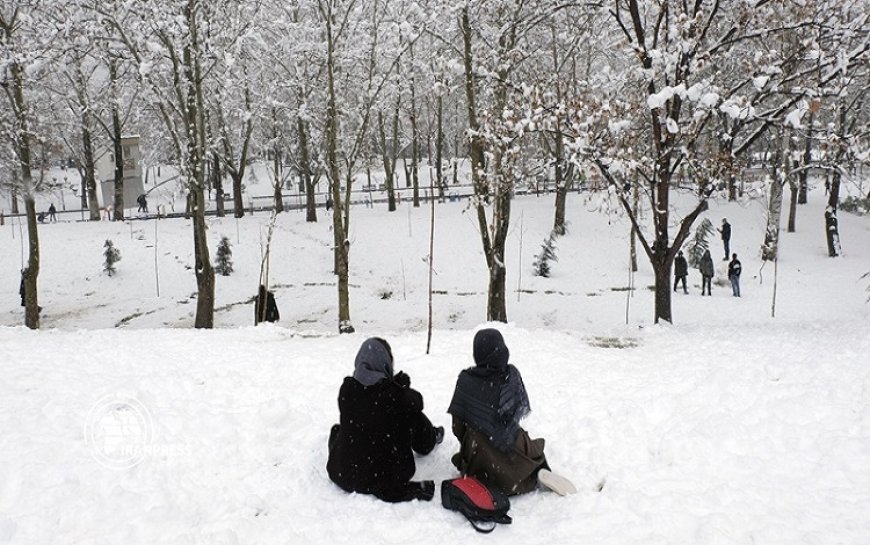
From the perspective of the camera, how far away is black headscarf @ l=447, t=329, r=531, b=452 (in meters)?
4.67

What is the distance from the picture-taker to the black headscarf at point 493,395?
467 cm

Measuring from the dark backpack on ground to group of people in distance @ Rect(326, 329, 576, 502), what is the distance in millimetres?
208

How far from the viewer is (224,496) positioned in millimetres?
4633

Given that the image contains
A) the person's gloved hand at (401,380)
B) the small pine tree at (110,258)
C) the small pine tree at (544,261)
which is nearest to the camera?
the person's gloved hand at (401,380)

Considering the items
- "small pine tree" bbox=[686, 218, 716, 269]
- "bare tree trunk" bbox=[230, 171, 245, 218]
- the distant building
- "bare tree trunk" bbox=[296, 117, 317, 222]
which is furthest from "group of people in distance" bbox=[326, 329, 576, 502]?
the distant building

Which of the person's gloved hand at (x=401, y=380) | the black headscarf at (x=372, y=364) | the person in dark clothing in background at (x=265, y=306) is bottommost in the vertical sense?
the person in dark clothing in background at (x=265, y=306)

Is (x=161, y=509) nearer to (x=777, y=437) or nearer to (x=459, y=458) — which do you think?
(x=459, y=458)

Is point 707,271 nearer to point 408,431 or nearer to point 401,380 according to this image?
point 401,380

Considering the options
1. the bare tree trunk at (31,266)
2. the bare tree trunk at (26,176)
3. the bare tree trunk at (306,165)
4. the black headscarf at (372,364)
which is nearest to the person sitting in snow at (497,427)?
the black headscarf at (372,364)

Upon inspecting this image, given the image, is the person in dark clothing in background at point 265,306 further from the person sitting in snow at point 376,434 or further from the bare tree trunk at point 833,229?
the bare tree trunk at point 833,229

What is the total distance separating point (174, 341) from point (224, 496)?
18.3 ft

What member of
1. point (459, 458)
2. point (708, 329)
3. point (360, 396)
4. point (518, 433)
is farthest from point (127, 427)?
point (708, 329)

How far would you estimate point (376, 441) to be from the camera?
465 cm

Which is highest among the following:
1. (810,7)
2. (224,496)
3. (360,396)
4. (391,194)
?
(810,7)
